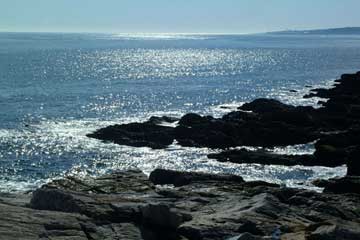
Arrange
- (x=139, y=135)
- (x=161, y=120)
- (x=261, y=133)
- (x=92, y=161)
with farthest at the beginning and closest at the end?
(x=161, y=120) → (x=139, y=135) → (x=261, y=133) → (x=92, y=161)

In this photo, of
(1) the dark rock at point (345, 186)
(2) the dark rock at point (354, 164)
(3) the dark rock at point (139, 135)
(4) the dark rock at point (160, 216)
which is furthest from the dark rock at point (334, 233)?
(3) the dark rock at point (139, 135)

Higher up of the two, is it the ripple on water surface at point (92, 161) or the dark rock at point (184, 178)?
the dark rock at point (184, 178)

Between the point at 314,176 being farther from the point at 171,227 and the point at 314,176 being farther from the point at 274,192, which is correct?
the point at 171,227

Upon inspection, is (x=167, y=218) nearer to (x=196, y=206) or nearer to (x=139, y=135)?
(x=196, y=206)

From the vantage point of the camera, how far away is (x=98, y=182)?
2981 cm

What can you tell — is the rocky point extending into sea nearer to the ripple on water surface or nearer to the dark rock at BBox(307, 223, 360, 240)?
the dark rock at BBox(307, 223, 360, 240)

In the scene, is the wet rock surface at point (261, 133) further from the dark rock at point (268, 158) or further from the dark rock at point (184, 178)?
the dark rock at point (184, 178)

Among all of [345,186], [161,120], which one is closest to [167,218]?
[345,186]

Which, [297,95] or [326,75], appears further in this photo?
[326,75]

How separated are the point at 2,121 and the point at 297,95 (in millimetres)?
46344

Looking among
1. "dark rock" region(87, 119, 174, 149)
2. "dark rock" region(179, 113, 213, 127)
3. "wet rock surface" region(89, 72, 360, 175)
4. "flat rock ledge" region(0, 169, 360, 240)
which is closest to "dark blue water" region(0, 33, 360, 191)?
"dark rock" region(87, 119, 174, 149)

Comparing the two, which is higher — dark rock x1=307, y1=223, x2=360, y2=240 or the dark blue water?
dark rock x1=307, y1=223, x2=360, y2=240

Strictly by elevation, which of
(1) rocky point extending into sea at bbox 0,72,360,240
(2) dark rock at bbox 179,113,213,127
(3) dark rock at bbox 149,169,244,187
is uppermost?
(1) rocky point extending into sea at bbox 0,72,360,240

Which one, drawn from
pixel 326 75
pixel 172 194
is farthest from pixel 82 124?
pixel 326 75
